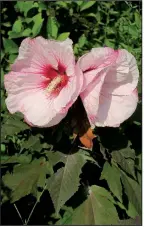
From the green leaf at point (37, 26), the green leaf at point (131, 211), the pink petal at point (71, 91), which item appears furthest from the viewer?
the green leaf at point (37, 26)

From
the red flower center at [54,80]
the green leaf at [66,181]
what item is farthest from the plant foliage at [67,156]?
the red flower center at [54,80]

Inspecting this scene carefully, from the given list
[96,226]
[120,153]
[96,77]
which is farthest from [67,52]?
[96,226]

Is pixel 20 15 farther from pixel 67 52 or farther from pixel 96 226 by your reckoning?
pixel 96 226

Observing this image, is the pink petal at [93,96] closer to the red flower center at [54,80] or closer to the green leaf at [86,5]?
the red flower center at [54,80]

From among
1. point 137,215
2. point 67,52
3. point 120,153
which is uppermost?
point 67,52

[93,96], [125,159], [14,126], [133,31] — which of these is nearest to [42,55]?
[93,96]
